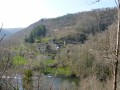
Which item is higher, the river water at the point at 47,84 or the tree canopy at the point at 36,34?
the tree canopy at the point at 36,34

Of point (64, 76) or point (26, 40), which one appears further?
point (26, 40)

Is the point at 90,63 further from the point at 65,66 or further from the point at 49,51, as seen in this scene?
the point at 49,51

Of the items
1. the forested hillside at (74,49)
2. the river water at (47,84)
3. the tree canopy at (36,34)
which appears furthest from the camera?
the tree canopy at (36,34)

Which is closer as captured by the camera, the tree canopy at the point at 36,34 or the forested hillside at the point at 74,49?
the forested hillside at the point at 74,49

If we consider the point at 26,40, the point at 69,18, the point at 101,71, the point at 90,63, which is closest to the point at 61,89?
the point at 101,71

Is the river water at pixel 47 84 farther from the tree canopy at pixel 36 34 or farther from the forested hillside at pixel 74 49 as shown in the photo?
the tree canopy at pixel 36 34

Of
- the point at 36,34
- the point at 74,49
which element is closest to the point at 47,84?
the point at 74,49

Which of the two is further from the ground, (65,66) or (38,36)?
(38,36)

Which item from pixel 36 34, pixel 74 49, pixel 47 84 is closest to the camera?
pixel 47 84

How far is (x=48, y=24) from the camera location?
157625 millimetres

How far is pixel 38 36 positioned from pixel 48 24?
1924 inches

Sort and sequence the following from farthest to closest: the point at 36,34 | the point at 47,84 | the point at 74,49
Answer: the point at 36,34, the point at 74,49, the point at 47,84

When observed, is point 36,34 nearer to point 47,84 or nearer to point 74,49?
point 74,49

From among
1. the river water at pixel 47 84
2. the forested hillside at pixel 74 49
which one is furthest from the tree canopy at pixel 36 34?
the river water at pixel 47 84
